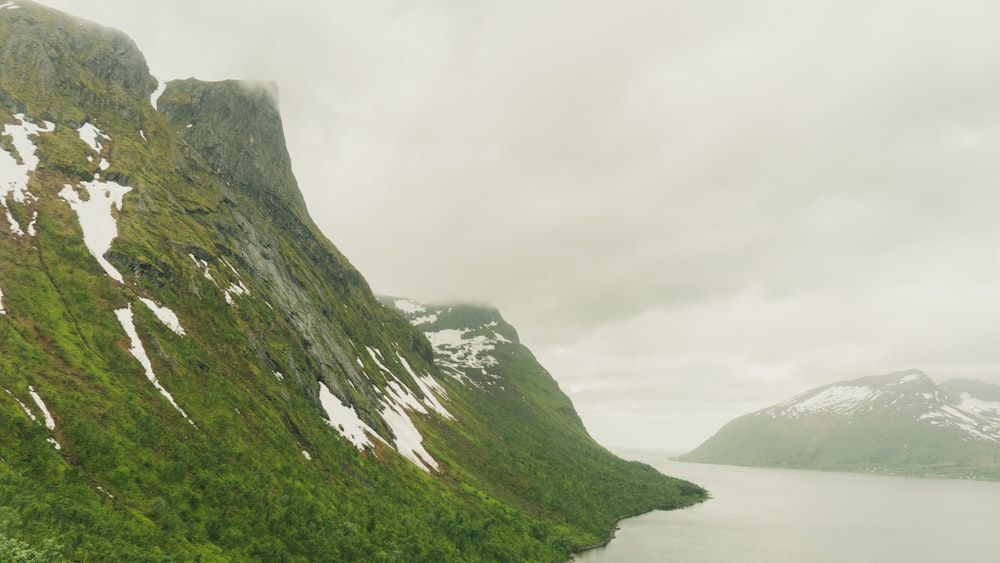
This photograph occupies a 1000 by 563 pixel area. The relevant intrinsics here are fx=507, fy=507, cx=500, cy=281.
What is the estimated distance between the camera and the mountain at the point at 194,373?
46.8 metres

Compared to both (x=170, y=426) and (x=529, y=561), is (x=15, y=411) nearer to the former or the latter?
(x=170, y=426)

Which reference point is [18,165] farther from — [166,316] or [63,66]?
[63,66]

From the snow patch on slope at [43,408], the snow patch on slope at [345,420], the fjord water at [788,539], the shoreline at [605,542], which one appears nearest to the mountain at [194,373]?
the snow patch on slope at [43,408]

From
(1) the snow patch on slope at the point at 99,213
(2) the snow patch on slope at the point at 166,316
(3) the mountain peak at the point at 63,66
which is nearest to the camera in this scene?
(2) the snow patch on slope at the point at 166,316

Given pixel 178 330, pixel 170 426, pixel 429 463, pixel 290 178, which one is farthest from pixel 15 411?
pixel 290 178

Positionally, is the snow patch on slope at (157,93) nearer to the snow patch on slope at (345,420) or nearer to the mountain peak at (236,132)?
the mountain peak at (236,132)

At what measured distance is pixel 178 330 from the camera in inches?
2948

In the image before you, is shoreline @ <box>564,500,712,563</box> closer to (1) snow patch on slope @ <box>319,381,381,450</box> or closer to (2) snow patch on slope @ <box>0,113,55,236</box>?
(1) snow patch on slope @ <box>319,381,381,450</box>

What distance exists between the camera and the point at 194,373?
70.0m

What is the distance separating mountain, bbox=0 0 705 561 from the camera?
153 feet

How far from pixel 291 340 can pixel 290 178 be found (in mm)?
100903

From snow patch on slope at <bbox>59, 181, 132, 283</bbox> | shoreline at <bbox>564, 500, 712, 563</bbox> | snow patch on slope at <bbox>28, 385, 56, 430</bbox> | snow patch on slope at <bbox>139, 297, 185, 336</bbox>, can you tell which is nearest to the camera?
snow patch on slope at <bbox>28, 385, 56, 430</bbox>

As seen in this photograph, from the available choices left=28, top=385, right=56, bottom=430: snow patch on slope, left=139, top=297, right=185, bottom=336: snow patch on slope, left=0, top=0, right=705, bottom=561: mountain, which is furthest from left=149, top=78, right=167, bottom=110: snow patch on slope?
left=28, top=385, right=56, bottom=430: snow patch on slope

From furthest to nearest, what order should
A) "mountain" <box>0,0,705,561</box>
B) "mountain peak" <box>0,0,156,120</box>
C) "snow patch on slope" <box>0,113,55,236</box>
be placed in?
"mountain peak" <box>0,0,156,120</box> < "snow patch on slope" <box>0,113,55,236</box> < "mountain" <box>0,0,705,561</box>
